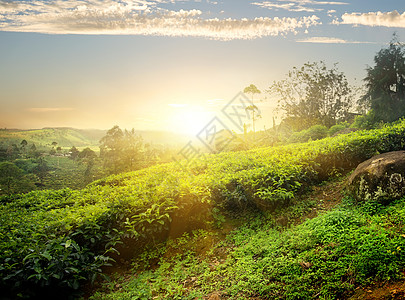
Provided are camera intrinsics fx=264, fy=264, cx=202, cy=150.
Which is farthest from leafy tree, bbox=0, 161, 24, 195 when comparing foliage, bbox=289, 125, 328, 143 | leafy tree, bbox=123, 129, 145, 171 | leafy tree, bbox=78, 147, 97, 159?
foliage, bbox=289, 125, 328, 143

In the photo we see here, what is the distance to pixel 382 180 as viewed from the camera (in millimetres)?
4844

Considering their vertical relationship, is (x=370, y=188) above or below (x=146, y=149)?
above

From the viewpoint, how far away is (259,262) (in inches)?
157

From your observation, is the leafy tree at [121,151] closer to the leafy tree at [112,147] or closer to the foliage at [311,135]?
the leafy tree at [112,147]

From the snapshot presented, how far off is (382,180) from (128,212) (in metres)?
4.78

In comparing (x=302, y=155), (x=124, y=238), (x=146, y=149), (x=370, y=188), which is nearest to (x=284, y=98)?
(x=146, y=149)

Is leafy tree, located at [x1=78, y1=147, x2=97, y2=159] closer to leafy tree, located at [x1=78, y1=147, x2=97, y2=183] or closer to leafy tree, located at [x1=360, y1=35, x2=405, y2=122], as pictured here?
leafy tree, located at [x1=78, y1=147, x2=97, y2=183]

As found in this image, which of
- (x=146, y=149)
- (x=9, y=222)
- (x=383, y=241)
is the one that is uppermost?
(x=383, y=241)

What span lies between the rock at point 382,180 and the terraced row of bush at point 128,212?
1.20 metres

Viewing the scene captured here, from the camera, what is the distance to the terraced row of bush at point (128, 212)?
358 centimetres

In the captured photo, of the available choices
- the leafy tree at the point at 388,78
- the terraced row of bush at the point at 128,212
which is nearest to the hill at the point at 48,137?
the terraced row of bush at the point at 128,212

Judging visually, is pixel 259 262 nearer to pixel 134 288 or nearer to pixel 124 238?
pixel 134 288

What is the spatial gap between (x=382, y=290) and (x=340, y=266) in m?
0.50

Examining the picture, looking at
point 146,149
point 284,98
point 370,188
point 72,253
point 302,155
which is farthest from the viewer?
point 284,98
